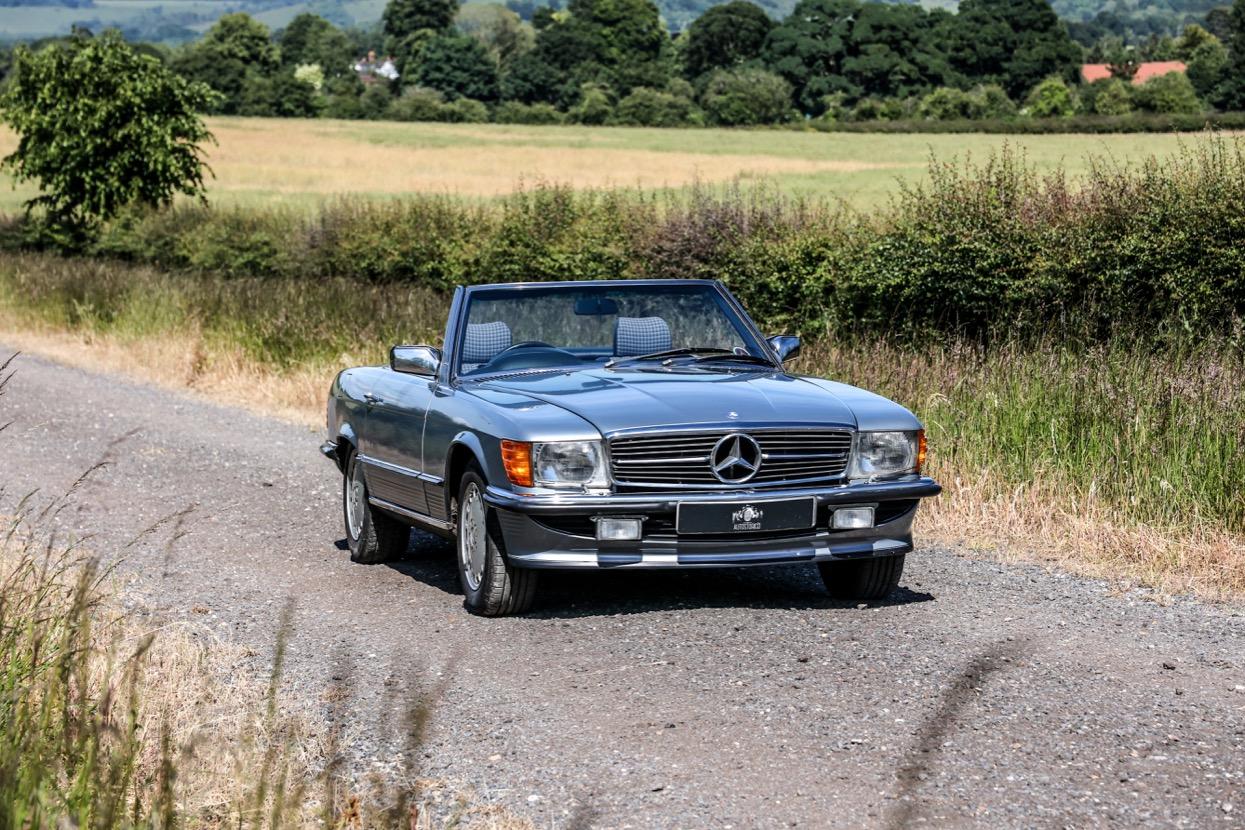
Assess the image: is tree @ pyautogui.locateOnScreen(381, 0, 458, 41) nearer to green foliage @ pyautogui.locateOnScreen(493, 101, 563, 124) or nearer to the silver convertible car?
green foliage @ pyautogui.locateOnScreen(493, 101, 563, 124)

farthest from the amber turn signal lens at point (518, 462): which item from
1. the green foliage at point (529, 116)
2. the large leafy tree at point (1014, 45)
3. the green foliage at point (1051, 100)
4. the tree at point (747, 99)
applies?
the large leafy tree at point (1014, 45)

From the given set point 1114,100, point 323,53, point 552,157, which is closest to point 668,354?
point 552,157

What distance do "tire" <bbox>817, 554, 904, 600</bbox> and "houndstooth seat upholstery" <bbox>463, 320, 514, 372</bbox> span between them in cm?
196

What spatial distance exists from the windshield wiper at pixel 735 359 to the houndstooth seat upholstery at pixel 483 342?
973mm

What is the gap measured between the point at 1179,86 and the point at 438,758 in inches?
4770

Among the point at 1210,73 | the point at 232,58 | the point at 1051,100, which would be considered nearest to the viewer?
the point at 1051,100

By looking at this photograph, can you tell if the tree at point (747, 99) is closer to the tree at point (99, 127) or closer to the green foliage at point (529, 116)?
the green foliage at point (529, 116)

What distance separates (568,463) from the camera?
726 cm

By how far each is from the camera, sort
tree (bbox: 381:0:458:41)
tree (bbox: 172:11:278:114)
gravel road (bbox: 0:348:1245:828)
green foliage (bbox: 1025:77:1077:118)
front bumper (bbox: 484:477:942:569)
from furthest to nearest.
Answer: tree (bbox: 381:0:458:41) → tree (bbox: 172:11:278:114) → green foliage (bbox: 1025:77:1077:118) → front bumper (bbox: 484:477:942:569) → gravel road (bbox: 0:348:1245:828)

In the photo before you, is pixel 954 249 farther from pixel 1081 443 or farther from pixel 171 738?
pixel 171 738

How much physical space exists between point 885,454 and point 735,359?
50.4 inches

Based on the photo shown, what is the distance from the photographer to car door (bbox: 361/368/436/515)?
8391mm

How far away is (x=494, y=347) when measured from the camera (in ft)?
28.2

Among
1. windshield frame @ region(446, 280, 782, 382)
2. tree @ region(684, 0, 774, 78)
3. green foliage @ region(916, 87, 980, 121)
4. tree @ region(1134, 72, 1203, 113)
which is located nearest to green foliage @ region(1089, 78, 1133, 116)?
tree @ region(1134, 72, 1203, 113)
